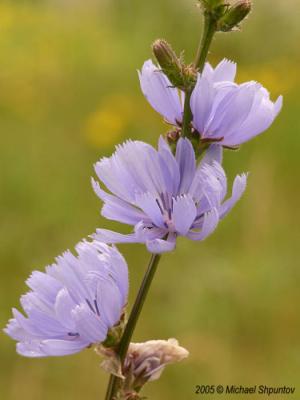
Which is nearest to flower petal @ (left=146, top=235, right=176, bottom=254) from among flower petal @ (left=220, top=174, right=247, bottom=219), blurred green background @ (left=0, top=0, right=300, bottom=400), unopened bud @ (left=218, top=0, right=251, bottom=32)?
flower petal @ (left=220, top=174, right=247, bottom=219)

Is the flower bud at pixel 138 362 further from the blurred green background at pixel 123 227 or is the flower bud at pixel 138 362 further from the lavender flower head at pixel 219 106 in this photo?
the blurred green background at pixel 123 227

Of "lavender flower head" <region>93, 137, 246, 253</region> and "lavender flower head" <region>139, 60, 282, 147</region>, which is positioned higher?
"lavender flower head" <region>139, 60, 282, 147</region>

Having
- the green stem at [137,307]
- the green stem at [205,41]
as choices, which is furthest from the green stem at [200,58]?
the green stem at [137,307]

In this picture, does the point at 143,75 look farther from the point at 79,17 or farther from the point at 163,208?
the point at 79,17

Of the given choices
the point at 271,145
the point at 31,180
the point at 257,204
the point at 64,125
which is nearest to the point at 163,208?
the point at 257,204

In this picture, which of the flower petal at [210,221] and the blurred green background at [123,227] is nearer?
the flower petal at [210,221]

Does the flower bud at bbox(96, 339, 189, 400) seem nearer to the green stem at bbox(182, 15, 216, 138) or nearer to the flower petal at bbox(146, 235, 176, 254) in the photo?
the flower petal at bbox(146, 235, 176, 254)
